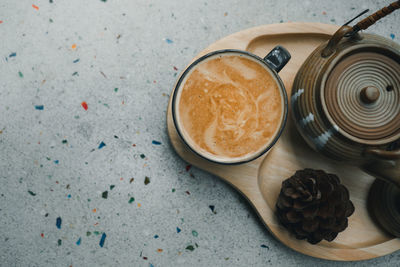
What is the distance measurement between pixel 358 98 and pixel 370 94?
3 centimetres

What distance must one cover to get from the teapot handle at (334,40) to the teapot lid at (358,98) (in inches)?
1.2

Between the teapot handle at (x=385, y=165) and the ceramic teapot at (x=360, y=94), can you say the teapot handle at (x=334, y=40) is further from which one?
the teapot handle at (x=385, y=165)

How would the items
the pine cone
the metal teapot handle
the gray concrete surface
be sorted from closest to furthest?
the metal teapot handle → the pine cone → the gray concrete surface

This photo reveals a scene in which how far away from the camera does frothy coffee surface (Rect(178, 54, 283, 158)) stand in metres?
0.69

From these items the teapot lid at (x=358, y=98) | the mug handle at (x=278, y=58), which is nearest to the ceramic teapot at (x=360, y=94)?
the teapot lid at (x=358, y=98)

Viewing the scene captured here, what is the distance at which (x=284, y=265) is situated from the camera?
0.84 m

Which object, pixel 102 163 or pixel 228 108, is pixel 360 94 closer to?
pixel 228 108

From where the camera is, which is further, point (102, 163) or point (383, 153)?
point (102, 163)

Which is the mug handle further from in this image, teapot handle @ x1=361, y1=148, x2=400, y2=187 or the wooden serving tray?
teapot handle @ x1=361, y1=148, x2=400, y2=187

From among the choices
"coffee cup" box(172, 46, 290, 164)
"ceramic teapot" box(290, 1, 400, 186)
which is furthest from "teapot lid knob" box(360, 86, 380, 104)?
"coffee cup" box(172, 46, 290, 164)

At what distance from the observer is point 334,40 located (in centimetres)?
58

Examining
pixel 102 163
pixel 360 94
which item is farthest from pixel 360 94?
pixel 102 163

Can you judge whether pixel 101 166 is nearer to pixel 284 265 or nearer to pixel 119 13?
pixel 119 13

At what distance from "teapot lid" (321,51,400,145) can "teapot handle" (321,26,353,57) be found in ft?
0.10
